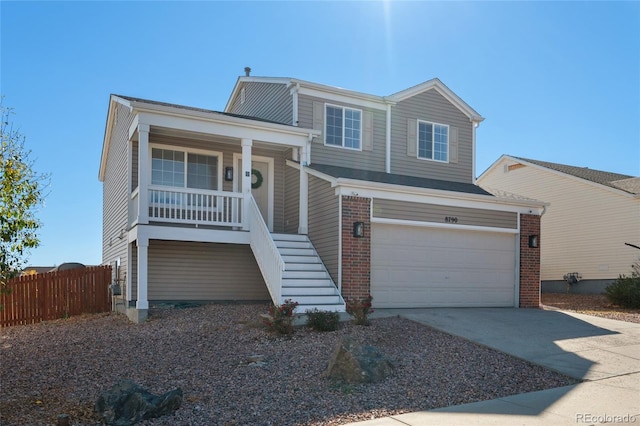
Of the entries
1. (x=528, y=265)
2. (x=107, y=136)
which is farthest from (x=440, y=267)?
(x=107, y=136)

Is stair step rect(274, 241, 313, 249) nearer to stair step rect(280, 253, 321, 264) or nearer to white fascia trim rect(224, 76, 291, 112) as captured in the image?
stair step rect(280, 253, 321, 264)

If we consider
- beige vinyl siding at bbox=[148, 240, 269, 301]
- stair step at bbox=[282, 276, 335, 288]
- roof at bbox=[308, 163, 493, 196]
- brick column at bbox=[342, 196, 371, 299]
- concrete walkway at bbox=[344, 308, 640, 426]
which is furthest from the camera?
beige vinyl siding at bbox=[148, 240, 269, 301]

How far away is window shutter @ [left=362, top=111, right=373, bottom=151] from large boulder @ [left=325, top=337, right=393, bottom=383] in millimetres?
9167

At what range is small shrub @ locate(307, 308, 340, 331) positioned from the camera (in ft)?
33.9

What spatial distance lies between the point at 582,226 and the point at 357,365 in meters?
18.5

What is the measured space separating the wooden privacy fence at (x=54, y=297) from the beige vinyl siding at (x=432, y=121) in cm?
892

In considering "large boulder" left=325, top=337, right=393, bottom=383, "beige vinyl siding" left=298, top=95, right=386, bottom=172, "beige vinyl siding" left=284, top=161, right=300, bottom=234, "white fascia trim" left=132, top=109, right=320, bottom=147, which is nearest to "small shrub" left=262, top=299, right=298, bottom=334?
"large boulder" left=325, top=337, right=393, bottom=383

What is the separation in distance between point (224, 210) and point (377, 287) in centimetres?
414

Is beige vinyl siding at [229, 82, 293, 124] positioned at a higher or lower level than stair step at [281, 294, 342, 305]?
higher

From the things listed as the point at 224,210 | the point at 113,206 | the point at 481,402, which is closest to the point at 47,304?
the point at 113,206

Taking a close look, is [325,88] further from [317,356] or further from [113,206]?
[317,356]

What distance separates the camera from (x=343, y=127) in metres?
16.0

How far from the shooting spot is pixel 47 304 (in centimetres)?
1488

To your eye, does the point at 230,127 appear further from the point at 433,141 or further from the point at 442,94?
the point at 442,94
